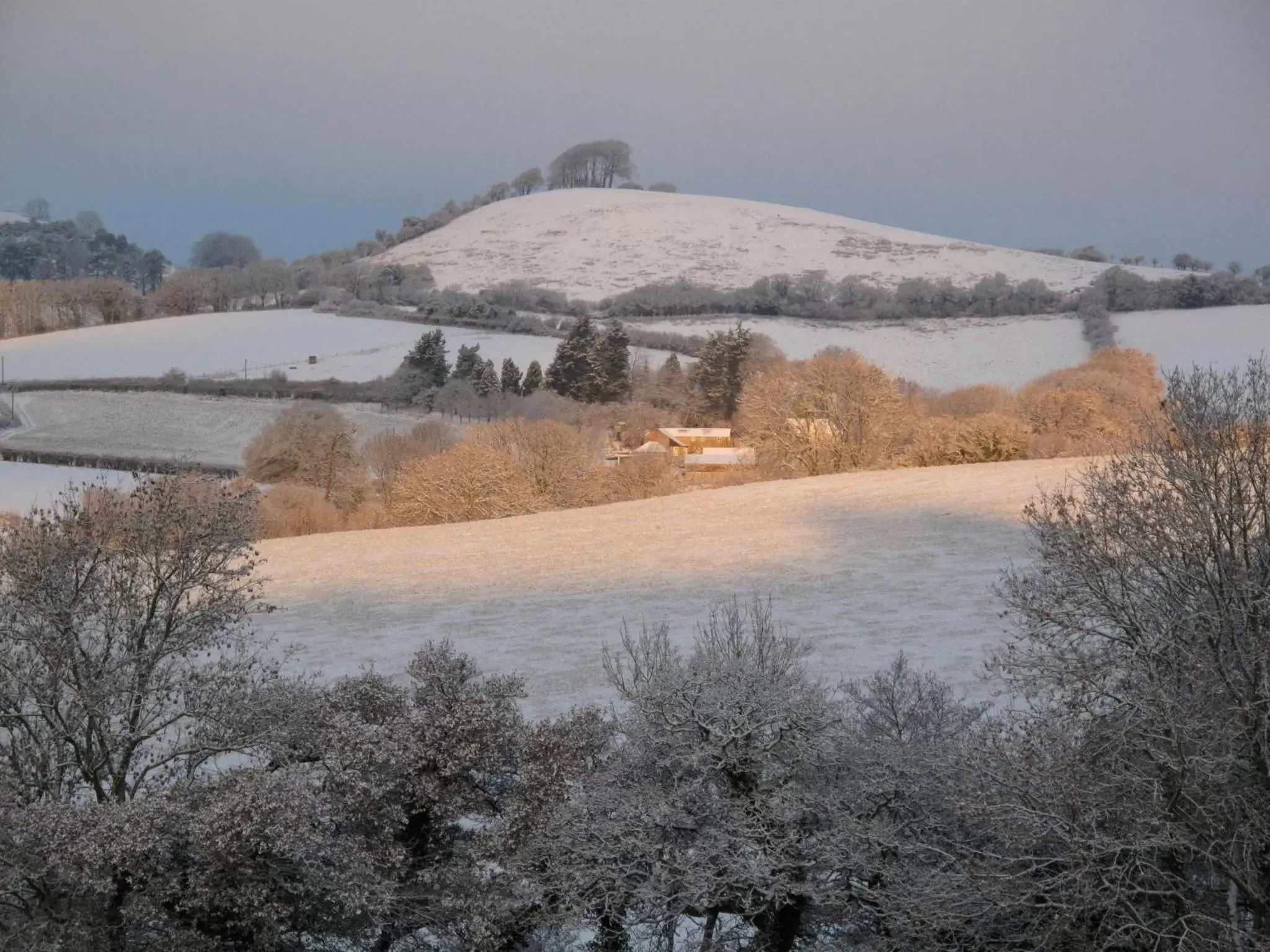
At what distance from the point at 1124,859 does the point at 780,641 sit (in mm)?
4979

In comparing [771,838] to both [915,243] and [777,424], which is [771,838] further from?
[915,243]

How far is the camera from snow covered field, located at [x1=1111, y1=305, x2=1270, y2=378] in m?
56.1

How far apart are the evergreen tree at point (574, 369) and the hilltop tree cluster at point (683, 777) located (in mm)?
45152

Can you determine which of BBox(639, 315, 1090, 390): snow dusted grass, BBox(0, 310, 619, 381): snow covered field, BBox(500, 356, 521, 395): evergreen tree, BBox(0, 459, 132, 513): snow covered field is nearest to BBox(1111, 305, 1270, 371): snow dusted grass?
BBox(639, 315, 1090, 390): snow dusted grass

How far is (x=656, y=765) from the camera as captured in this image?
11820 millimetres

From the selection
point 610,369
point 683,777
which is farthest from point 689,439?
point 683,777

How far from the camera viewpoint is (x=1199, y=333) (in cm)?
5925

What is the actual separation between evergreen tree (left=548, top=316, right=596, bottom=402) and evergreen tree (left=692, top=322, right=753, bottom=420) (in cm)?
520

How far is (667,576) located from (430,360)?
1442 inches

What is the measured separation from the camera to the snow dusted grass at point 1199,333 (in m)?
56.1

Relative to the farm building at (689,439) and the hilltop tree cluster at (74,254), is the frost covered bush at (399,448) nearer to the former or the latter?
the farm building at (689,439)

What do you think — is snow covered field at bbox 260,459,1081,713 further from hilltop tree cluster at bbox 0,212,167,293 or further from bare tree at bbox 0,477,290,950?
hilltop tree cluster at bbox 0,212,167,293

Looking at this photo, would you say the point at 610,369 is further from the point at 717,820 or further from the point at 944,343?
the point at 717,820

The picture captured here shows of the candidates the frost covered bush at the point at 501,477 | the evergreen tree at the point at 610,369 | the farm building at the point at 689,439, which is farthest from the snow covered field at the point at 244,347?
the frost covered bush at the point at 501,477
